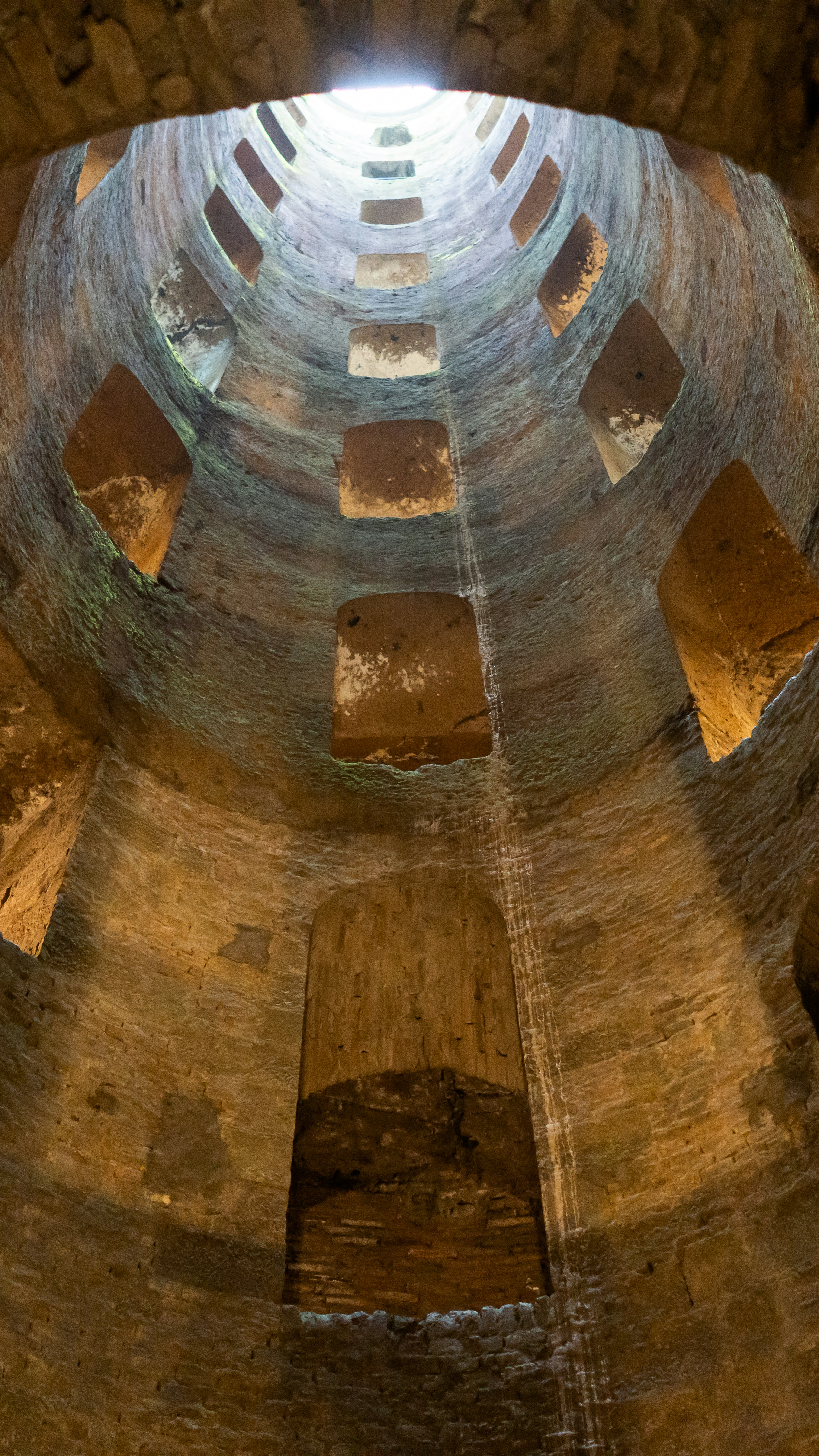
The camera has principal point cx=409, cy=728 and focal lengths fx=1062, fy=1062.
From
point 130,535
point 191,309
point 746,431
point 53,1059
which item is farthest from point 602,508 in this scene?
point 53,1059

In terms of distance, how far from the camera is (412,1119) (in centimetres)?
609

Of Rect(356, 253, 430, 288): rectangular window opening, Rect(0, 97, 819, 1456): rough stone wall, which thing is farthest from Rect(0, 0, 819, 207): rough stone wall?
Rect(356, 253, 430, 288): rectangular window opening

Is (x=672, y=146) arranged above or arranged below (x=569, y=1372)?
above

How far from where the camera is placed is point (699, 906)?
5.88 m

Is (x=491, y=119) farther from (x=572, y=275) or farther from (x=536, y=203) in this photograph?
(x=572, y=275)

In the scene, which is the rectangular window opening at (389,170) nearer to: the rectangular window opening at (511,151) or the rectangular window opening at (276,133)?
the rectangular window opening at (276,133)

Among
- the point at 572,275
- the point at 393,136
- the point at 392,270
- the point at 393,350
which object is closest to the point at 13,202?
the point at 572,275

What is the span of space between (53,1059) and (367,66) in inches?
177

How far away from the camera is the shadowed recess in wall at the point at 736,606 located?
7043 millimetres

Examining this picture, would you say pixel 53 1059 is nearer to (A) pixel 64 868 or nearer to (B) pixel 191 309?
Result: (A) pixel 64 868

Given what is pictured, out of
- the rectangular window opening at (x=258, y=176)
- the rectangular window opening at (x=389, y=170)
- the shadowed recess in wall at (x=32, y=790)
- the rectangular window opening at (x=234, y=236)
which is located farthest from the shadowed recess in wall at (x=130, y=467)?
the rectangular window opening at (x=389, y=170)

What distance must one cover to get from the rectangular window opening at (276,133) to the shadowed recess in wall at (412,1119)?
13454 millimetres

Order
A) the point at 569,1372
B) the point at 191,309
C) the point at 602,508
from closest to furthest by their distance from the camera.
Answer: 1. the point at 569,1372
2. the point at 602,508
3. the point at 191,309

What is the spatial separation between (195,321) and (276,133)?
22.5 ft
